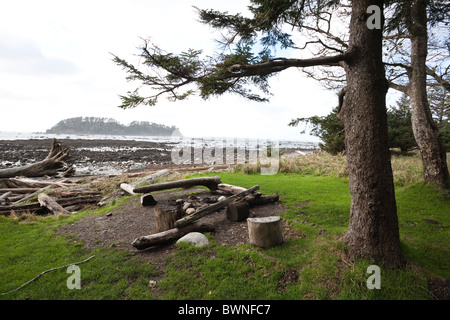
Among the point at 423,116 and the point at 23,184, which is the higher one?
the point at 423,116

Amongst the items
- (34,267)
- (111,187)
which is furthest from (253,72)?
(111,187)

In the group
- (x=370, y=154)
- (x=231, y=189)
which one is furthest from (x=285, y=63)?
(x=231, y=189)

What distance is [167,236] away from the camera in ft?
14.4

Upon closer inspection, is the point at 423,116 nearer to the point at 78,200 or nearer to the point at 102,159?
the point at 78,200

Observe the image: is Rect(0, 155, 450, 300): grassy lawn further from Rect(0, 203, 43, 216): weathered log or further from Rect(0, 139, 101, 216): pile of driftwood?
Rect(0, 139, 101, 216): pile of driftwood

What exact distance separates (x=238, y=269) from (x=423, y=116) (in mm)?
7503

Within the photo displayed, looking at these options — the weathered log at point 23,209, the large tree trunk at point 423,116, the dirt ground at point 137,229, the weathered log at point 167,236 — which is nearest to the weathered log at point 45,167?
the weathered log at point 23,209

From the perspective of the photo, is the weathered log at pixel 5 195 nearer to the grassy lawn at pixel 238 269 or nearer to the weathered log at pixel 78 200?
the weathered log at pixel 78 200

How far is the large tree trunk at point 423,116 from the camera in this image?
6.35m

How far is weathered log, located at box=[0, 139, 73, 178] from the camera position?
1184 centimetres

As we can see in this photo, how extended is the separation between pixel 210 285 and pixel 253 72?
3.48 m

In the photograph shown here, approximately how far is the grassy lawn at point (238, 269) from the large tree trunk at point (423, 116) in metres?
2.05

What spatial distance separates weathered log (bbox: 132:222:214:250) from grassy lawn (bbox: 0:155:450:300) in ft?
0.95
